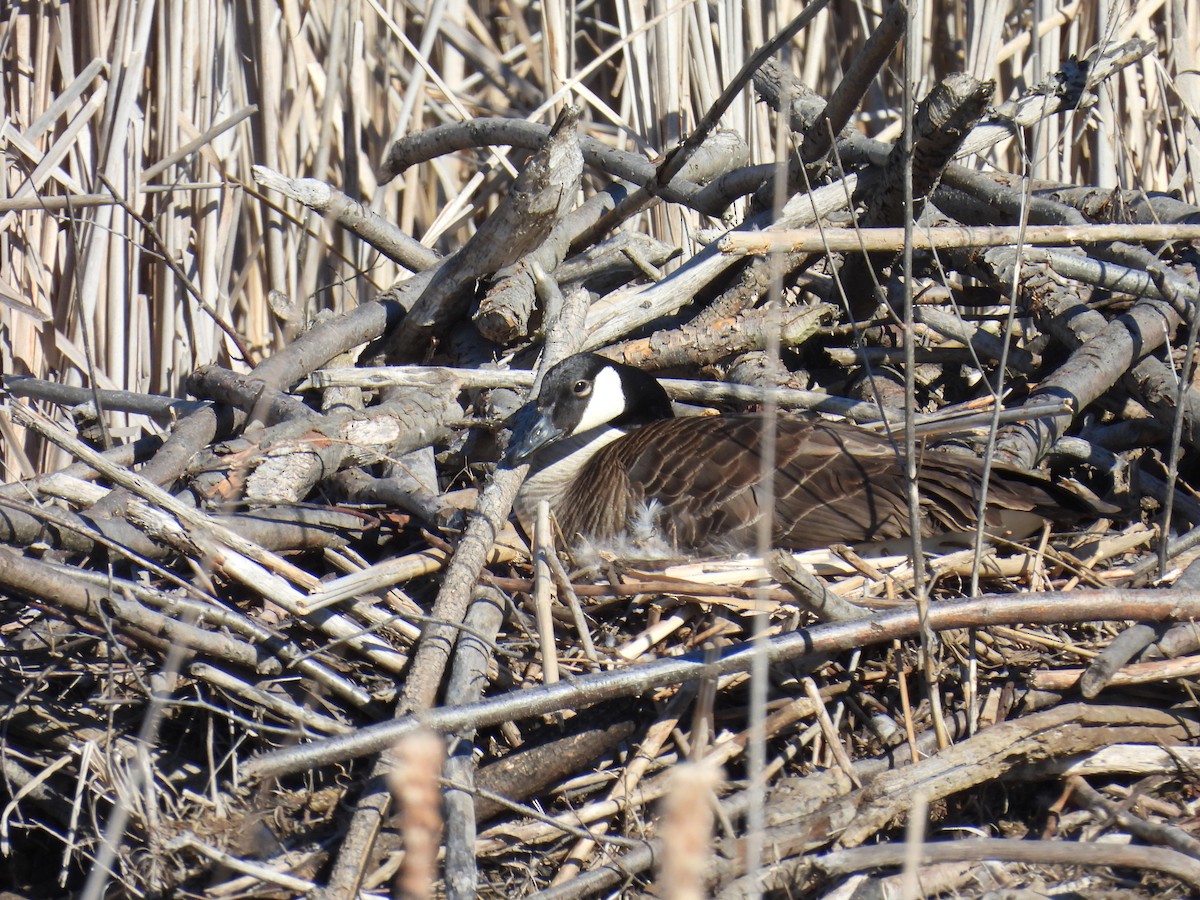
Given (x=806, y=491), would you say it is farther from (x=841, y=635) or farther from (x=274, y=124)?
(x=274, y=124)

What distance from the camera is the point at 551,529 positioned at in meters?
3.36

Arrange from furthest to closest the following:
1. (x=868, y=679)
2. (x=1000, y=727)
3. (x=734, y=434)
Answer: (x=734, y=434)
(x=868, y=679)
(x=1000, y=727)

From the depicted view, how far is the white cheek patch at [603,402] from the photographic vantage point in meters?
3.69

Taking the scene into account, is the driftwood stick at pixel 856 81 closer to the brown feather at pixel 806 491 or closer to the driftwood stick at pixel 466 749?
the brown feather at pixel 806 491

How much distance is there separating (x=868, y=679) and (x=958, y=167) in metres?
2.04

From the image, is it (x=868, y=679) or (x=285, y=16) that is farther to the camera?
(x=285, y=16)

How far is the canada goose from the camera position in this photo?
3168mm

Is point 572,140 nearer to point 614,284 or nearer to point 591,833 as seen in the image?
point 614,284

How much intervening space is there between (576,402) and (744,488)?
0.65m

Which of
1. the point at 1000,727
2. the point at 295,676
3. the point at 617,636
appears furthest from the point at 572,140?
the point at 1000,727

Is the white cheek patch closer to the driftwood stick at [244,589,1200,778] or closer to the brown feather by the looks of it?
the brown feather

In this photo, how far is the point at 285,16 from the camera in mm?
4910

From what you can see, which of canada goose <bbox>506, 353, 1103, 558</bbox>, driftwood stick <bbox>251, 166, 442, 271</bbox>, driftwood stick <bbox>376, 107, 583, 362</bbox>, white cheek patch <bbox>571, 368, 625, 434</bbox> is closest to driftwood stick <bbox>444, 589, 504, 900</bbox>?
canada goose <bbox>506, 353, 1103, 558</bbox>

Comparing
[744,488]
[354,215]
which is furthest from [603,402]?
[354,215]
